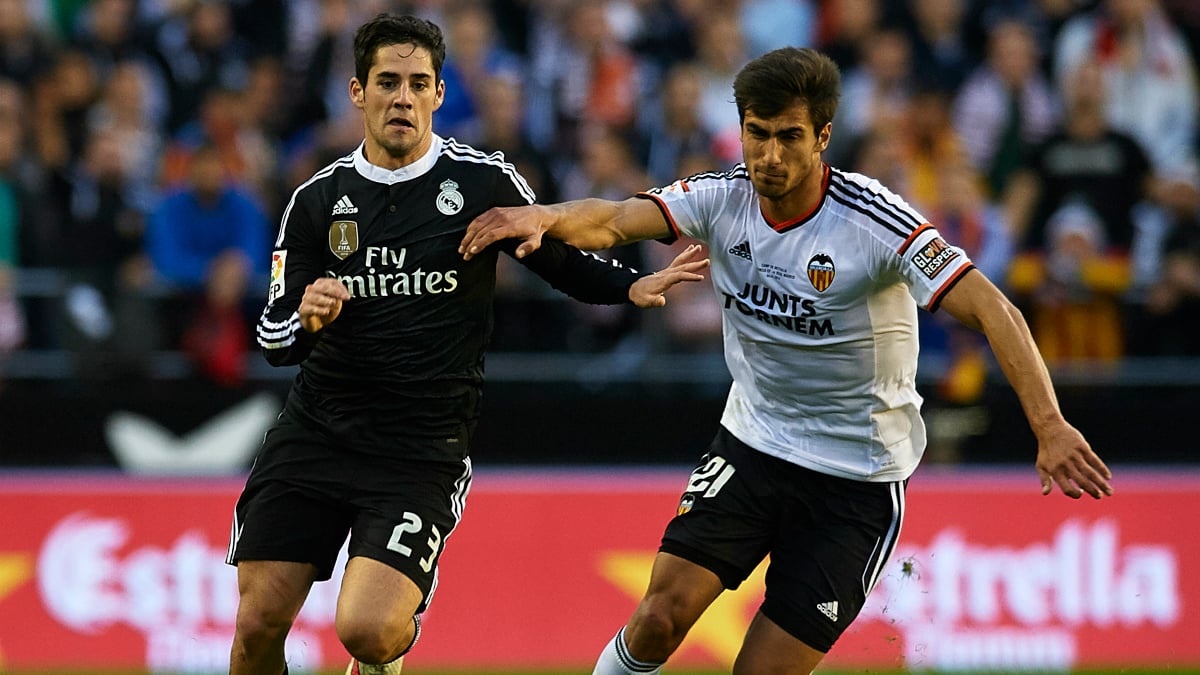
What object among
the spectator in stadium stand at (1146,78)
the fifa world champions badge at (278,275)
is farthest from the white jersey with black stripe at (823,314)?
the spectator in stadium stand at (1146,78)

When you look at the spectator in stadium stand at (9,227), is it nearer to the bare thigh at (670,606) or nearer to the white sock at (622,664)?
the white sock at (622,664)

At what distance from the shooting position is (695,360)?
1250 centimetres

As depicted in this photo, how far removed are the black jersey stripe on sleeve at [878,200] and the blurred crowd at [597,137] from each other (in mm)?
5384

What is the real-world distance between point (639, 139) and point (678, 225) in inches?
250

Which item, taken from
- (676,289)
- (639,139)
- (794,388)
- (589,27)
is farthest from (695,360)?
(794,388)

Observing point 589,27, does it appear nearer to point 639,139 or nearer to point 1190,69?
point 639,139

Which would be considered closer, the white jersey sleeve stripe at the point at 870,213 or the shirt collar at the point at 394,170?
the white jersey sleeve stripe at the point at 870,213

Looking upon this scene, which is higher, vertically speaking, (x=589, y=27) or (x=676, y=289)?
(x=589, y=27)

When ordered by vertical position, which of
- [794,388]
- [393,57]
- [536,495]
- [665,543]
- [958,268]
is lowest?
[536,495]

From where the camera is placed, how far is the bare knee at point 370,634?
21.4 ft

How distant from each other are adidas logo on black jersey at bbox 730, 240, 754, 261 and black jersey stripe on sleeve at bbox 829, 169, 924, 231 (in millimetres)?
400

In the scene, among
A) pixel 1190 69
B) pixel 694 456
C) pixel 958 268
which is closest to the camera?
pixel 958 268

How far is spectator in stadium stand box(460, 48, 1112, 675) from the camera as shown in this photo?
6.56 m

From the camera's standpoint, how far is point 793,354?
271 inches
